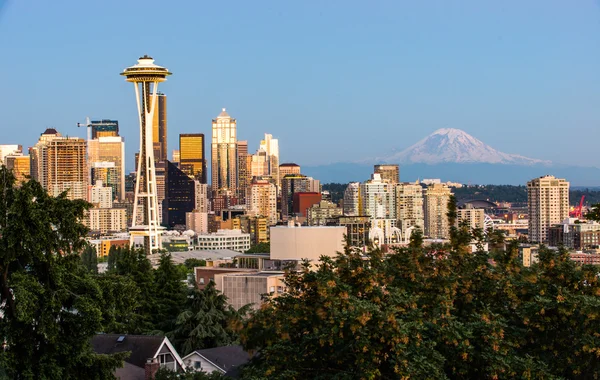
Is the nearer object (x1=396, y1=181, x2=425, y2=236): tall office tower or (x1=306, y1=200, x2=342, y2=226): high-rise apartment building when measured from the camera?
(x1=306, y1=200, x2=342, y2=226): high-rise apartment building

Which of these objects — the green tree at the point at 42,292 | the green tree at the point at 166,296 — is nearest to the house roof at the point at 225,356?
the green tree at the point at 166,296

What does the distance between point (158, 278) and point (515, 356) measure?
23.9m

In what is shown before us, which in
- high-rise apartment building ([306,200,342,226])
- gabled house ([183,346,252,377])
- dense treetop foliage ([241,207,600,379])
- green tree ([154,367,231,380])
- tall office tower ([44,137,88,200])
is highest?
tall office tower ([44,137,88,200])

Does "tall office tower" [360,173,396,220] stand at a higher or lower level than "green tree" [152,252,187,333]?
higher

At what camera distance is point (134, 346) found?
23062 mm

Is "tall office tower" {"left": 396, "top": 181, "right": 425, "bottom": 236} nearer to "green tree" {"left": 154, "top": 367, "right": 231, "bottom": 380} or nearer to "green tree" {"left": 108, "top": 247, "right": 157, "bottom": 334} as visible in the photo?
"green tree" {"left": 108, "top": 247, "right": 157, "bottom": 334}

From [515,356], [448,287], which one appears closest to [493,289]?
[448,287]

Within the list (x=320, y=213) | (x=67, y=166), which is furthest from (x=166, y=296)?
(x=67, y=166)

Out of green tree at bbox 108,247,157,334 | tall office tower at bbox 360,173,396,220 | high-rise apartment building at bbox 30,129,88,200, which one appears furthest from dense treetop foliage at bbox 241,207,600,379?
high-rise apartment building at bbox 30,129,88,200

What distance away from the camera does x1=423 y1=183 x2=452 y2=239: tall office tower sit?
579 feet

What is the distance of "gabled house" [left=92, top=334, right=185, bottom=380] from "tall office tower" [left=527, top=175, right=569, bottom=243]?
139524 millimetres

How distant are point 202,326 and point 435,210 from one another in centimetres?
15427

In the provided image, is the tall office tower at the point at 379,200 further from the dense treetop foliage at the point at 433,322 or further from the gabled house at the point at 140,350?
the dense treetop foliage at the point at 433,322

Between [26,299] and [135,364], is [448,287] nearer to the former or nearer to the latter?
[26,299]
